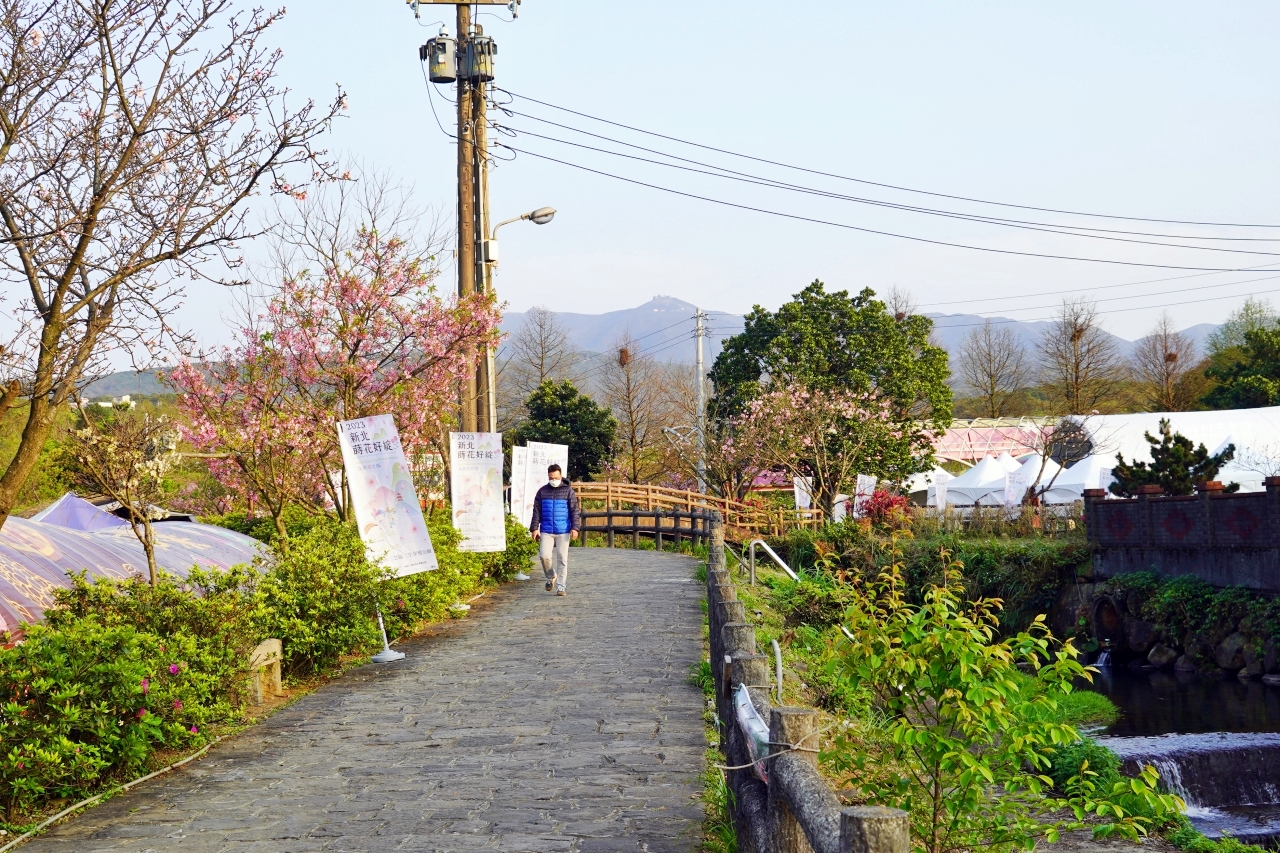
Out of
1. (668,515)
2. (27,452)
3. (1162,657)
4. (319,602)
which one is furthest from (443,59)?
(1162,657)

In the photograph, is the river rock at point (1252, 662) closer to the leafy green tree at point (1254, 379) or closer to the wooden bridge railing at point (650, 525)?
the wooden bridge railing at point (650, 525)

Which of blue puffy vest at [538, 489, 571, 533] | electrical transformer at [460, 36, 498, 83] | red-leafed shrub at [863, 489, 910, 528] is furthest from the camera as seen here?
red-leafed shrub at [863, 489, 910, 528]

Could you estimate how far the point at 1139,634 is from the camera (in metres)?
23.2

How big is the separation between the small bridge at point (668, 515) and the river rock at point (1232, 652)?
10.3m

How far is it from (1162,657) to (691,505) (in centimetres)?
1383

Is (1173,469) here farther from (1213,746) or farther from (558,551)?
(558,551)

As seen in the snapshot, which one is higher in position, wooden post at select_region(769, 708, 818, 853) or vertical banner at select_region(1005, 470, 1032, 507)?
vertical banner at select_region(1005, 470, 1032, 507)

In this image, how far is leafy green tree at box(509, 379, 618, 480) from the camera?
147 ft

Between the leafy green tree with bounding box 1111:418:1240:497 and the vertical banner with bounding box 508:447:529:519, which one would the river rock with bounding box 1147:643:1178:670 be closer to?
the leafy green tree with bounding box 1111:418:1240:497

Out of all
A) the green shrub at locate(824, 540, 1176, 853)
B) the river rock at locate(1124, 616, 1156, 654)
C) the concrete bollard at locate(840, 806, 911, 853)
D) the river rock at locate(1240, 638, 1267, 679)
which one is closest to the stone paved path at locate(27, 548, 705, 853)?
the green shrub at locate(824, 540, 1176, 853)

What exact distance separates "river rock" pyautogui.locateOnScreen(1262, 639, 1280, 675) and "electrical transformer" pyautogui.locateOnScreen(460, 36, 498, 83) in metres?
15.7

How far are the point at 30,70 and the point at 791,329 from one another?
115ft

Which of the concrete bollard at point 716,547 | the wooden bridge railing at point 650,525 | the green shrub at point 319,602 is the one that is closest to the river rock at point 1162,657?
the concrete bollard at point 716,547

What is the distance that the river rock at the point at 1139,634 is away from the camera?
22.9 m
